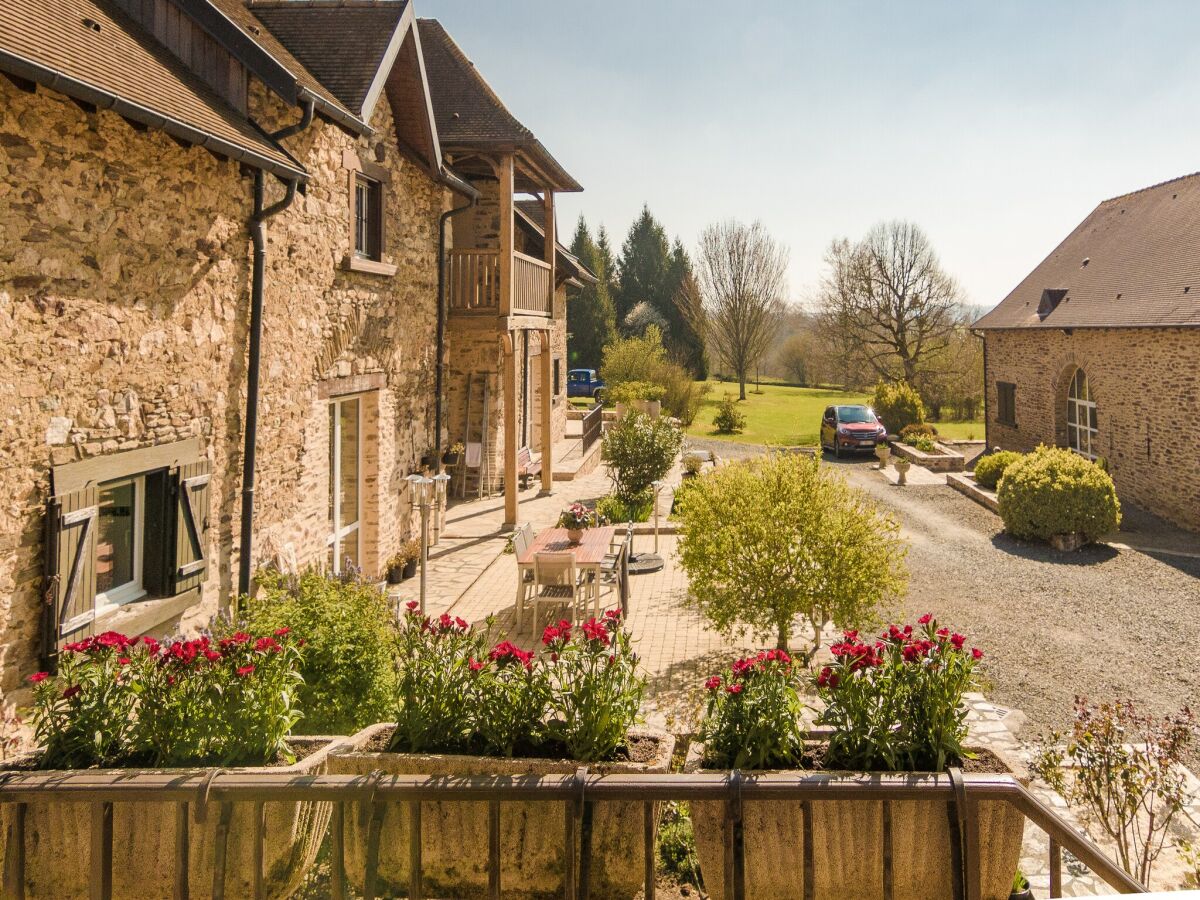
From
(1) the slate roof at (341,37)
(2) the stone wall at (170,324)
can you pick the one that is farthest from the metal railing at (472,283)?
(1) the slate roof at (341,37)

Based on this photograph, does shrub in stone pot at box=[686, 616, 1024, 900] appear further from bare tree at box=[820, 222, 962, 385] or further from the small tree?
bare tree at box=[820, 222, 962, 385]

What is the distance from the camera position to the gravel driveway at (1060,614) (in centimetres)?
873

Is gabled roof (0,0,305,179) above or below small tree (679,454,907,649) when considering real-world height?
above

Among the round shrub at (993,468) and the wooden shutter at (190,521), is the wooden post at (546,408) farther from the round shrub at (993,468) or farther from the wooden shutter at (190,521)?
the round shrub at (993,468)

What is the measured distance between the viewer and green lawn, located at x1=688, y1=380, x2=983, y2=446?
3500 centimetres

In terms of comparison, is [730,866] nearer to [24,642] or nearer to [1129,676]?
[24,642]

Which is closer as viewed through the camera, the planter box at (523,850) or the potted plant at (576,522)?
the planter box at (523,850)

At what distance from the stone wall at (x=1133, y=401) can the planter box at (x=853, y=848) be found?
16.6 m

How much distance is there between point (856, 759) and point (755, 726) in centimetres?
43

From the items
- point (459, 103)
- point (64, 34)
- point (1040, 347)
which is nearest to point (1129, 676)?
point (64, 34)

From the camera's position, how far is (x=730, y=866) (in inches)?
124

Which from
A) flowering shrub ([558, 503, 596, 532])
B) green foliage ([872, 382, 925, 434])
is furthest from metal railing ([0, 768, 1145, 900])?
green foliage ([872, 382, 925, 434])

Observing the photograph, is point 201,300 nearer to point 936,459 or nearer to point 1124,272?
point 1124,272

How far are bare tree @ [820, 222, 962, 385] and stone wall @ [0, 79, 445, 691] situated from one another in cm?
3295
